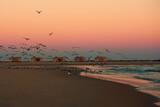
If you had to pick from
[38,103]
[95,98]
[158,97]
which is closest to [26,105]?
[38,103]

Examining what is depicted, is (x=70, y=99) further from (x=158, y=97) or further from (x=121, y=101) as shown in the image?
(x=158, y=97)

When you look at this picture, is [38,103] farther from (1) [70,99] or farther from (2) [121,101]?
(2) [121,101]

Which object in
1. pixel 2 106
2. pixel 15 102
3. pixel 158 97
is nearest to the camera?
pixel 2 106

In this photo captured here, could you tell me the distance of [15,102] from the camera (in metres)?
17.2

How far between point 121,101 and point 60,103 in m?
2.79

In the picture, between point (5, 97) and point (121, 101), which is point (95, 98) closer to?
point (121, 101)

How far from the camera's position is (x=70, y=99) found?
726 inches

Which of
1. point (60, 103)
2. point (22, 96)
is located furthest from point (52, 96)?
point (60, 103)

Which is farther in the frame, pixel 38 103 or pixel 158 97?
pixel 158 97

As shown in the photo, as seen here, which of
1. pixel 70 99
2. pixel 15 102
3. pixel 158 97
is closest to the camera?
pixel 15 102

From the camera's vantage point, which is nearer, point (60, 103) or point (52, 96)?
point (60, 103)

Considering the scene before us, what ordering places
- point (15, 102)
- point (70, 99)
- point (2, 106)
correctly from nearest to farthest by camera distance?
point (2, 106)
point (15, 102)
point (70, 99)

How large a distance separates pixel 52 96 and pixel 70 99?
146 cm

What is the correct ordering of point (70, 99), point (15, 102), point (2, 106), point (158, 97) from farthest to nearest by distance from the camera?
point (158, 97), point (70, 99), point (15, 102), point (2, 106)
